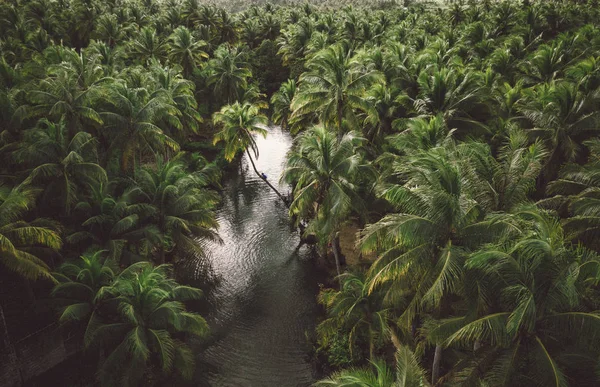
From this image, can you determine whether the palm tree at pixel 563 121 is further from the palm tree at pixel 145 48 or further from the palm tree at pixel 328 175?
the palm tree at pixel 145 48

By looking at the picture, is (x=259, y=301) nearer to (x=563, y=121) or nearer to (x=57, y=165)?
(x=57, y=165)

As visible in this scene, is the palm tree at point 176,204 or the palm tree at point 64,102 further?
the palm tree at point 64,102

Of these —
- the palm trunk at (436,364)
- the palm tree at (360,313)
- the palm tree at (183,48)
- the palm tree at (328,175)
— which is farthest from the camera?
the palm tree at (183,48)

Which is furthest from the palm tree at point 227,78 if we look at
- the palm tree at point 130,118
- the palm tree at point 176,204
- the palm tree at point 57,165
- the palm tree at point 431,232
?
the palm tree at point 431,232

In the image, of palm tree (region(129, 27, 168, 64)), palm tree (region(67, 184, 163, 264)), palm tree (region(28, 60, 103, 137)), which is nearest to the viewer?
palm tree (region(67, 184, 163, 264))

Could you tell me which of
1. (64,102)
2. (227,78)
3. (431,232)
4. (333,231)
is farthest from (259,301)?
(227,78)

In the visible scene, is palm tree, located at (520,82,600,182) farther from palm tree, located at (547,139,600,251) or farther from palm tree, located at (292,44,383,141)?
palm tree, located at (292,44,383,141)

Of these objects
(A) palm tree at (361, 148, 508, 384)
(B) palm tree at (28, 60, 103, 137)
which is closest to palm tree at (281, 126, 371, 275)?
(A) palm tree at (361, 148, 508, 384)
